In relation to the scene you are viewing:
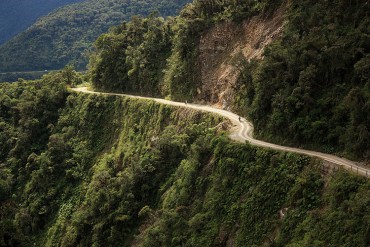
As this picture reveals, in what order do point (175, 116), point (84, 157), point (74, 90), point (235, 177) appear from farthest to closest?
point (74, 90), point (84, 157), point (175, 116), point (235, 177)

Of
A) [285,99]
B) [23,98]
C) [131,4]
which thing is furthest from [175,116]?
[131,4]

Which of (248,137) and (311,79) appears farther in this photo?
(248,137)

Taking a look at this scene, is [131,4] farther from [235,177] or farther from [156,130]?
[235,177]

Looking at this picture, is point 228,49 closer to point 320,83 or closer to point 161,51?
point 161,51

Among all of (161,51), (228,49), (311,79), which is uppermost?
(228,49)

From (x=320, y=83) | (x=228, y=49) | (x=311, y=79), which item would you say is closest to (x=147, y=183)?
(x=228, y=49)

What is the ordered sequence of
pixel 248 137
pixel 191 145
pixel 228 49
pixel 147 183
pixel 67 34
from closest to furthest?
pixel 248 137
pixel 191 145
pixel 147 183
pixel 228 49
pixel 67 34

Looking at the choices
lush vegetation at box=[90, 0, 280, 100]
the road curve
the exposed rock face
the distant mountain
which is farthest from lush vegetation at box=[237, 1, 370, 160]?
the distant mountain

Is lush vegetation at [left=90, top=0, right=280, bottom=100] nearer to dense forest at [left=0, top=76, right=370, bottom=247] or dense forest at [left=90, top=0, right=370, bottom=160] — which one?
dense forest at [left=90, top=0, right=370, bottom=160]

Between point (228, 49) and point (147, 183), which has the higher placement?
point (228, 49)
